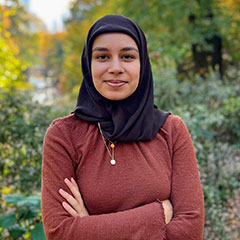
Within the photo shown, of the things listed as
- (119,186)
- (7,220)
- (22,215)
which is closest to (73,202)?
(119,186)

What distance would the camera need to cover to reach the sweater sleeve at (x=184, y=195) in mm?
1542

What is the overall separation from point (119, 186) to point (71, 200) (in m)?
0.23

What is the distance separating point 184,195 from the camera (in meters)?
1.60

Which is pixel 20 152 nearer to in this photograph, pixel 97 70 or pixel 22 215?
pixel 22 215

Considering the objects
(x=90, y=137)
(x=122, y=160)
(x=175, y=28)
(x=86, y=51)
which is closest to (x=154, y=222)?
(x=122, y=160)

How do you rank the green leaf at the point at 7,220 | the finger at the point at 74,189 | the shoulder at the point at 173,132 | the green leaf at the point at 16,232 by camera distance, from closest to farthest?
the finger at the point at 74,189 → the shoulder at the point at 173,132 → the green leaf at the point at 7,220 → the green leaf at the point at 16,232

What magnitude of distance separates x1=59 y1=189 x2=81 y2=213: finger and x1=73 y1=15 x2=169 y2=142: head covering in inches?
13.1

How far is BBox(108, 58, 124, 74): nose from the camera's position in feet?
5.09

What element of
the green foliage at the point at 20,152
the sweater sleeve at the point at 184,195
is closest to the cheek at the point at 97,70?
the sweater sleeve at the point at 184,195

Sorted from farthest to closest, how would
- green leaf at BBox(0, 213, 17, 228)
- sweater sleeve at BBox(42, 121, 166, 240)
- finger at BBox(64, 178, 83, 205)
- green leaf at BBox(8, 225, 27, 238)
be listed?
green leaf at BBox(8, 225, 27, 238), green leaf at BBox(0, 213, 17, 228), finger at BBox(64, 178, 83, 205), sweater sleeve at BBox(42, 121, 166, 240)

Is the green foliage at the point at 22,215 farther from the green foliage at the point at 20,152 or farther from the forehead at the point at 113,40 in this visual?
the forehead at the point at 113,40

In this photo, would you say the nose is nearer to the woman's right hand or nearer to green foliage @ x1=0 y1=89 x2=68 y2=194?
the woman's right hand

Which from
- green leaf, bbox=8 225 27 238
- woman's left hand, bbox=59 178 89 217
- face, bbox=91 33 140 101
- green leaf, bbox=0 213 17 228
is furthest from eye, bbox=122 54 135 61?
green leaf, bbox=8 225 27 238

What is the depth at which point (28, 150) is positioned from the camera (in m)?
3.11
